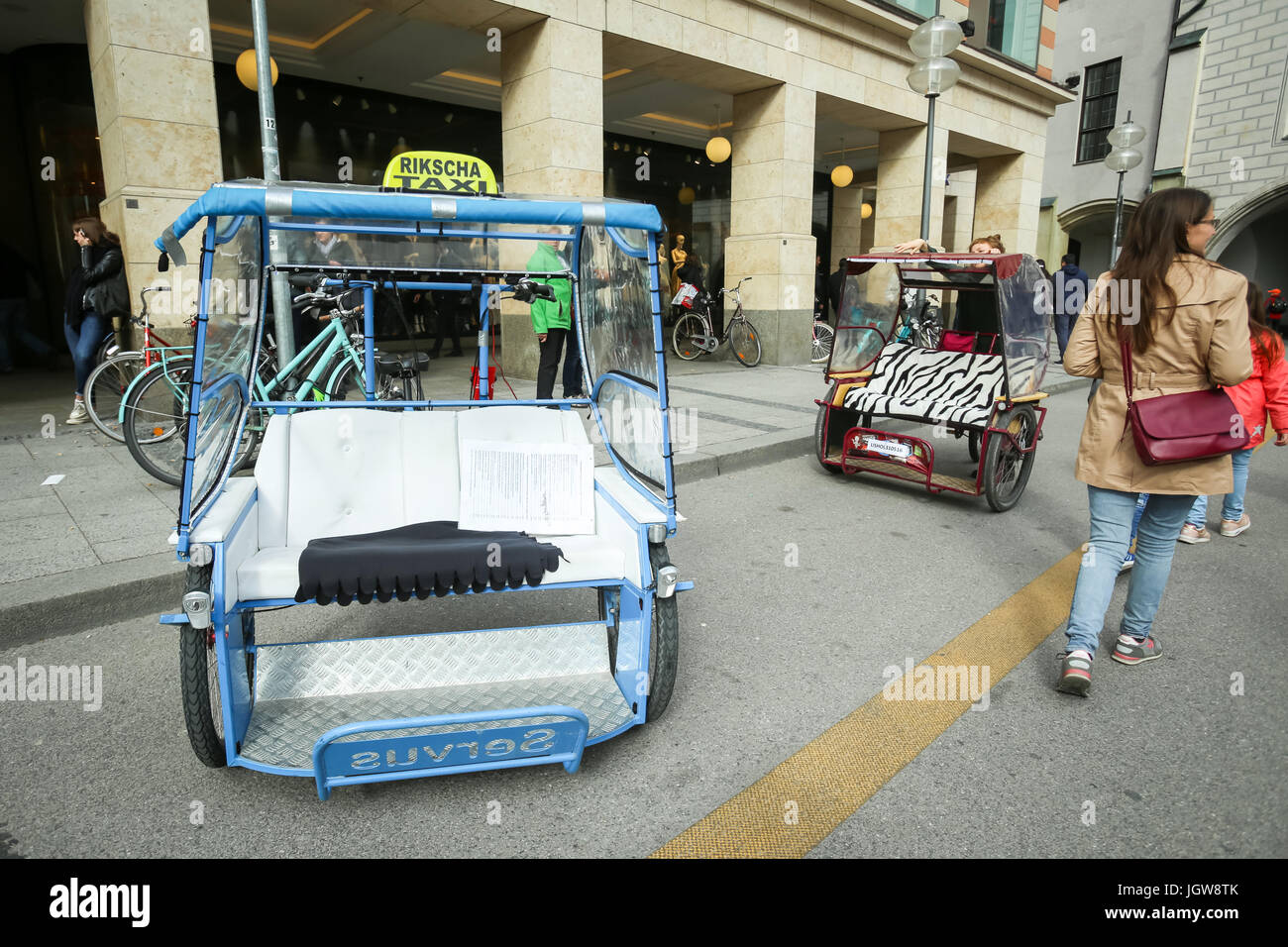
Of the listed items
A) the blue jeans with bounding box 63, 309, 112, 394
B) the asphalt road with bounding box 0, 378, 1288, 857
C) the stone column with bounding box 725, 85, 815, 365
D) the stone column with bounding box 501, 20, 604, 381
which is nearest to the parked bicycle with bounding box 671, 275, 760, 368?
the stone column with bounding box 725, 85, 815, 365

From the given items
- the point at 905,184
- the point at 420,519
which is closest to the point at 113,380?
the point at 420,519

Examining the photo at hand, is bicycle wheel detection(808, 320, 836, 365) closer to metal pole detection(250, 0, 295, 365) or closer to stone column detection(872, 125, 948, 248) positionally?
stone column detection(872, 125, 948, 248)

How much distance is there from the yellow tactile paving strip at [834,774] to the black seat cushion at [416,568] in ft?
3.03

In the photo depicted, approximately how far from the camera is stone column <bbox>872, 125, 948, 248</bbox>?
14680 mm

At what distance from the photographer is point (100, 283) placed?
662 centimetres

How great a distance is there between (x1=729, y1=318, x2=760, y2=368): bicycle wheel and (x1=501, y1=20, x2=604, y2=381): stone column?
3.83 metres

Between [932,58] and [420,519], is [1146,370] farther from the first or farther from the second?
[932,58]

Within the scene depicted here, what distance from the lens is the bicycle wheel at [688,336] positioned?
13.6 metres

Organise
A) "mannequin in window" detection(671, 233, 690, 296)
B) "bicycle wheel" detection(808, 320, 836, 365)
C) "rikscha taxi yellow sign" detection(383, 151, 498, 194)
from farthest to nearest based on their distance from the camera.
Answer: "mannequin in window" detection(671, 233, 690, 296), "bicycle wheel" detection(808, 320, 836, 365), "rikscha taxi yellow sign" detection(383, 151, 498, 194)

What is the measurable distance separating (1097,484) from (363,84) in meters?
13.5

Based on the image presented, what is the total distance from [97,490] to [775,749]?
4.71m

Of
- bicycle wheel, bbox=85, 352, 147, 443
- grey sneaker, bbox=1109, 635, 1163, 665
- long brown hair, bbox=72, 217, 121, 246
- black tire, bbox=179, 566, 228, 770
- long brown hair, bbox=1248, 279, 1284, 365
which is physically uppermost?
long brown hair, bbox=72, 217, 121, 246
